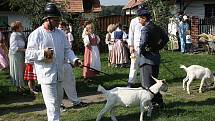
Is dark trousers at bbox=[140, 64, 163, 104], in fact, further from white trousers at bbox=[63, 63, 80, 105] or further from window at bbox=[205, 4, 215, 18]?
window at bbox=[205, 4, 215, 18]

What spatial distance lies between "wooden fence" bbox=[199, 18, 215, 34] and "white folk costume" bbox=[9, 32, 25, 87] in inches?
613

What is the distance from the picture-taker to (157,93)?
867cm

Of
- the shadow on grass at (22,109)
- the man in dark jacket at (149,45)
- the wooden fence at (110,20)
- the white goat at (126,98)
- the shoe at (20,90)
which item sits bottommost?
the shadow on grass at (22,109)

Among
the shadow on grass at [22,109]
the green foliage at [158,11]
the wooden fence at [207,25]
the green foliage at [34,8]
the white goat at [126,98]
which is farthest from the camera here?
the wooden fence at [207,25]

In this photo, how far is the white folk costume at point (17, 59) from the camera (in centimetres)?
1179

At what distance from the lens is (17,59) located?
39.8ft

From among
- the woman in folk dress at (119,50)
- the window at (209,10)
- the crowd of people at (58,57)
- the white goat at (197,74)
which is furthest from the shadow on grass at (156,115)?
the window at (209,10)

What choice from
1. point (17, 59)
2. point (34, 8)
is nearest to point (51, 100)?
point (17, 59)

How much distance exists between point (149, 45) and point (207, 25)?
58.5 ft

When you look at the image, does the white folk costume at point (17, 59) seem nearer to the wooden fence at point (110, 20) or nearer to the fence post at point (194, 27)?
the fence post at point (194, 27)

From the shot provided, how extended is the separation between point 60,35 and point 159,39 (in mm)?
2263

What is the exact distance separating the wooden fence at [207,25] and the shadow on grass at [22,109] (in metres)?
16.9

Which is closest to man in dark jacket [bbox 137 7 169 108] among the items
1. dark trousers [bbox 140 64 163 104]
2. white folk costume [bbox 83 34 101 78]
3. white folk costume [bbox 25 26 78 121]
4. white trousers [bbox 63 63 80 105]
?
dark trousers [bbox 140 64 163 104]

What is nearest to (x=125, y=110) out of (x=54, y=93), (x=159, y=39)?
(x=159, y=39)
